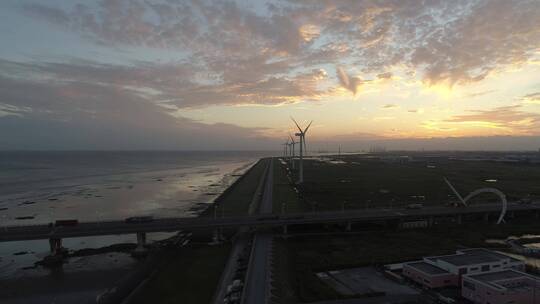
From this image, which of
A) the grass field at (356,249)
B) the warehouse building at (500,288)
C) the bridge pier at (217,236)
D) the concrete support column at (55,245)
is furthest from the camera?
the bridge pier at (217,236)

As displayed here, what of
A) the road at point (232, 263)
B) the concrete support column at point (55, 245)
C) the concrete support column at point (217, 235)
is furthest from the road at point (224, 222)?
the road at point (232, 263)

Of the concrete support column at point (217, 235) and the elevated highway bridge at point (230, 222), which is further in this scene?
the concrete support column at point (217, 235)

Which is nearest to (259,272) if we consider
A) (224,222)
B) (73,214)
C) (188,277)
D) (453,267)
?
(188,277)

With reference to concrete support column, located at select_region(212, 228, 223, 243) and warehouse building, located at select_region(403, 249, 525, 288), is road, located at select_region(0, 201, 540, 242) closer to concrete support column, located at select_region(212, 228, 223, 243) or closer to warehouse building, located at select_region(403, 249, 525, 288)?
concrete support column, located at select_region(212, 228, 223, 243)

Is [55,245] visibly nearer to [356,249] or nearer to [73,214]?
[73,214]

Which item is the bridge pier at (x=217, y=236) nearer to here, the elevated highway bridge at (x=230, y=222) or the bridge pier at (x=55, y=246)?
the elevated highway bridge at (x=230, y=222)

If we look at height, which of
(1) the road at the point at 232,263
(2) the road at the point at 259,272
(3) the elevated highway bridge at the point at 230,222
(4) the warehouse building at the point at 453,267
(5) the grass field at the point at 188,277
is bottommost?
(5) the grass field at the point at 188,277

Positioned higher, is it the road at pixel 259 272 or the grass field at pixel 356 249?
the road at pixel 259 272

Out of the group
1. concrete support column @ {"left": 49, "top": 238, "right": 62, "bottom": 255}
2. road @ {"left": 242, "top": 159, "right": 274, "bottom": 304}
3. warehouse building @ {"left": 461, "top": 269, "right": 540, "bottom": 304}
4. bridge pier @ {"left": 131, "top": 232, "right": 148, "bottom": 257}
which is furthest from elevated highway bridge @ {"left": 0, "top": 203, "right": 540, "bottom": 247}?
warehouse building @ {"left": 461, "top": 269, "right": 540, "bottom": 304}
